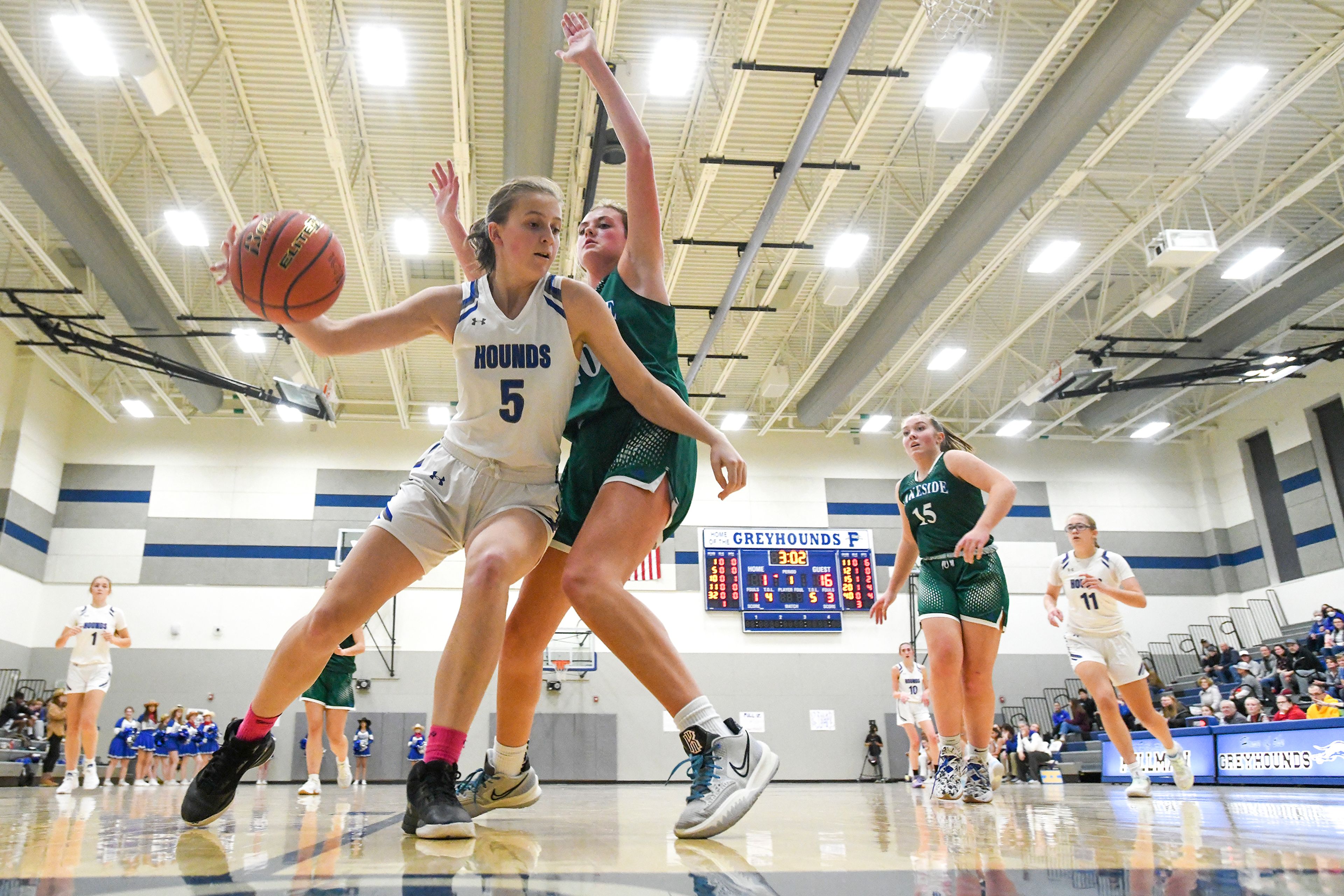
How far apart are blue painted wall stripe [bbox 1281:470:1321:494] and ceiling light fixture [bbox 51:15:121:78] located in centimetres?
1973

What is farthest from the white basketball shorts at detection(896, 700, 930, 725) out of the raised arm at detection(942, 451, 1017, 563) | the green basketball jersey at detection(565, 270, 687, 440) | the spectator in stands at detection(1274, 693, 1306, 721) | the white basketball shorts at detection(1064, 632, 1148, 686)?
the green basketball jersey at detection(565, 270, 687, 440)

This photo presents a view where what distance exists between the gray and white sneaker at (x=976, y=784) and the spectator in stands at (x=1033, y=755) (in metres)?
12.7

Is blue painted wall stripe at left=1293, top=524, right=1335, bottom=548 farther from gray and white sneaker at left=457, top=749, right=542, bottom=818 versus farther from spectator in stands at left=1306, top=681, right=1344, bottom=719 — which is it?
gray and white sneaker at left=457, top=749, right=542, bottom=818

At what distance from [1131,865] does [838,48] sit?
8.68 meters

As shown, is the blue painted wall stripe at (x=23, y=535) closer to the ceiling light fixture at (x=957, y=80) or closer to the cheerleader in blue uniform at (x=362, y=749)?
the cheerleader in blue uniform at (x=362, y=749)

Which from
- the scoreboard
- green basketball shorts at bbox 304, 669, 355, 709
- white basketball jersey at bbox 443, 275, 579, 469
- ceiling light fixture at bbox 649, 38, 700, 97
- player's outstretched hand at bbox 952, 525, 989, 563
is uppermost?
ceiling light fixture at bbox 649, 38, 700, 97

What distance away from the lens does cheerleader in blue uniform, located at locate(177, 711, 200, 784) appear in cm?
1357

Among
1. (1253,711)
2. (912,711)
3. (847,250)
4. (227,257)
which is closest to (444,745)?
(227,257)

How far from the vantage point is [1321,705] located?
10.7m

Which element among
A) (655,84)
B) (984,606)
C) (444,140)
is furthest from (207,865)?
(444,140)

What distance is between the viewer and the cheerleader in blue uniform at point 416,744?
15039 millimetres

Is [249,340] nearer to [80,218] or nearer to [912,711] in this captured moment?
[80,218]

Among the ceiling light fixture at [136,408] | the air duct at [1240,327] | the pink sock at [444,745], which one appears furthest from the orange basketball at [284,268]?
the ceiling light fixture at [136,408]

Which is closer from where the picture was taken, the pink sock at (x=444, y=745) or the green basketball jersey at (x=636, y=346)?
the pink sock at (x=444, y=745)
